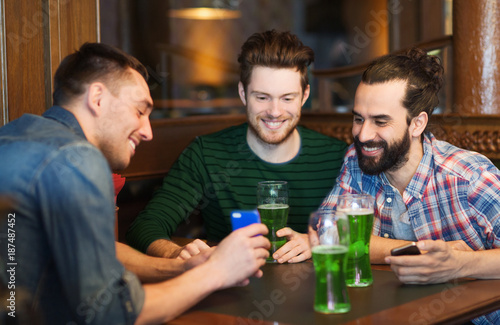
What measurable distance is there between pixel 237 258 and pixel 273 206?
1.57ft

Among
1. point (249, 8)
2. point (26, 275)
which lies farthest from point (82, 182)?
point (249, 8)

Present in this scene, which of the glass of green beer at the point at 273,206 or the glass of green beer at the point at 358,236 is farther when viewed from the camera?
the glass of green beer at the point at 273,206

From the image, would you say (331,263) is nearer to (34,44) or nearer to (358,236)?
(358,236)

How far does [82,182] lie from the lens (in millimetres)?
1249

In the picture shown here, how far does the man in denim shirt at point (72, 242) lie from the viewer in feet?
4.03

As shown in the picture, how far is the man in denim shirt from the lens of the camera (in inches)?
48.3

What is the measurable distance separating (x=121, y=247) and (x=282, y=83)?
103 cm

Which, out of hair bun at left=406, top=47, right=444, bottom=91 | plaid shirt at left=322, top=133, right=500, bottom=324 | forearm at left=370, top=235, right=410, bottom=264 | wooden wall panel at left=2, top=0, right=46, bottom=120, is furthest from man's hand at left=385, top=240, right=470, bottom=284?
wooden wall panel at left=2, top=0, right=46, bottom=120

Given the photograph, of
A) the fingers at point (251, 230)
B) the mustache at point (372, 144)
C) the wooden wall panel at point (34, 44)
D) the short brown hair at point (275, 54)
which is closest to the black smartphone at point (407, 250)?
the fingers at point (251, 230)

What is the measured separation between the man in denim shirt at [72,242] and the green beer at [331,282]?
17 centimetres

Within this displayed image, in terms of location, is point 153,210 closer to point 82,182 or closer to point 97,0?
point 97,0

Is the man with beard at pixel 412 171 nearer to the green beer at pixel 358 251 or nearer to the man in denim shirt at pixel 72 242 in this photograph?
the green beer at pixel 358 251

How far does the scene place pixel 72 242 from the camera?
1.22m

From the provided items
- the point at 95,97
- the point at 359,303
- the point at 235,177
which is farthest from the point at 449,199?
the point at 95,97
